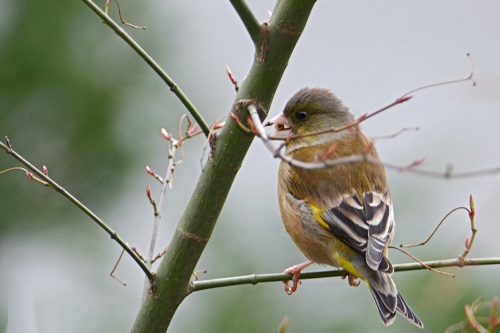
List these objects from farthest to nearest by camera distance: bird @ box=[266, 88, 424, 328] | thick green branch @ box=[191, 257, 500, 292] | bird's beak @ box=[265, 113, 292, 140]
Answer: bird's beak @ box=[265, 113, 292, 140], bird @ box=[266, 88, 424, 328], thick green branch @ box=[191, 257, 500, 292]

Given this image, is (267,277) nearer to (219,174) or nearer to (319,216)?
(219,174)

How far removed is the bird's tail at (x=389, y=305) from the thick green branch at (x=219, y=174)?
1231 millimetres

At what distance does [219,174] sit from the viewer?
2.81 metres

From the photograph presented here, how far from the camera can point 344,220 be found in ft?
14.0

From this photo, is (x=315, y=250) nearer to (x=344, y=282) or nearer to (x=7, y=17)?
(x=344, y=282)

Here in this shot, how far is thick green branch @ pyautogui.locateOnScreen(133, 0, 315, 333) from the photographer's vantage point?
2.74 m

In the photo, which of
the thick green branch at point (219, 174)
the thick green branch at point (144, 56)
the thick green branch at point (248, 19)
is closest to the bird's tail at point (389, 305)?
the thick green branch at point (219, 174)

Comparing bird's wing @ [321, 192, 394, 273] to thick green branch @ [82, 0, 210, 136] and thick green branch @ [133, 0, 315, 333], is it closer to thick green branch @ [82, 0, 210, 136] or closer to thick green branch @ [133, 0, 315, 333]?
thick green branch @ [133, 0, 315, 333]

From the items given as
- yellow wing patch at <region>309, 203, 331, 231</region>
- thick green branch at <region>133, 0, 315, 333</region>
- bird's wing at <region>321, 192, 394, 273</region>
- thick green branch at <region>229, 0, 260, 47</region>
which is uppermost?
thick green branch at <region>229, 0, 260, 47</region>

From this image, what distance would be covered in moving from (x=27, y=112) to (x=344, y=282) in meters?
2.76

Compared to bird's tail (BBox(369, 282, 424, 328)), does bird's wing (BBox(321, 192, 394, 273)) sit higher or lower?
higher

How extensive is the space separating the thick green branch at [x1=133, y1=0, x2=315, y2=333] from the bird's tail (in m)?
1.23

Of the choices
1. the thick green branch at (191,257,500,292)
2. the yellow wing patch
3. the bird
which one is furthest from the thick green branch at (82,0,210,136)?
the yellow wing patch

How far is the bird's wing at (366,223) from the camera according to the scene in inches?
157
